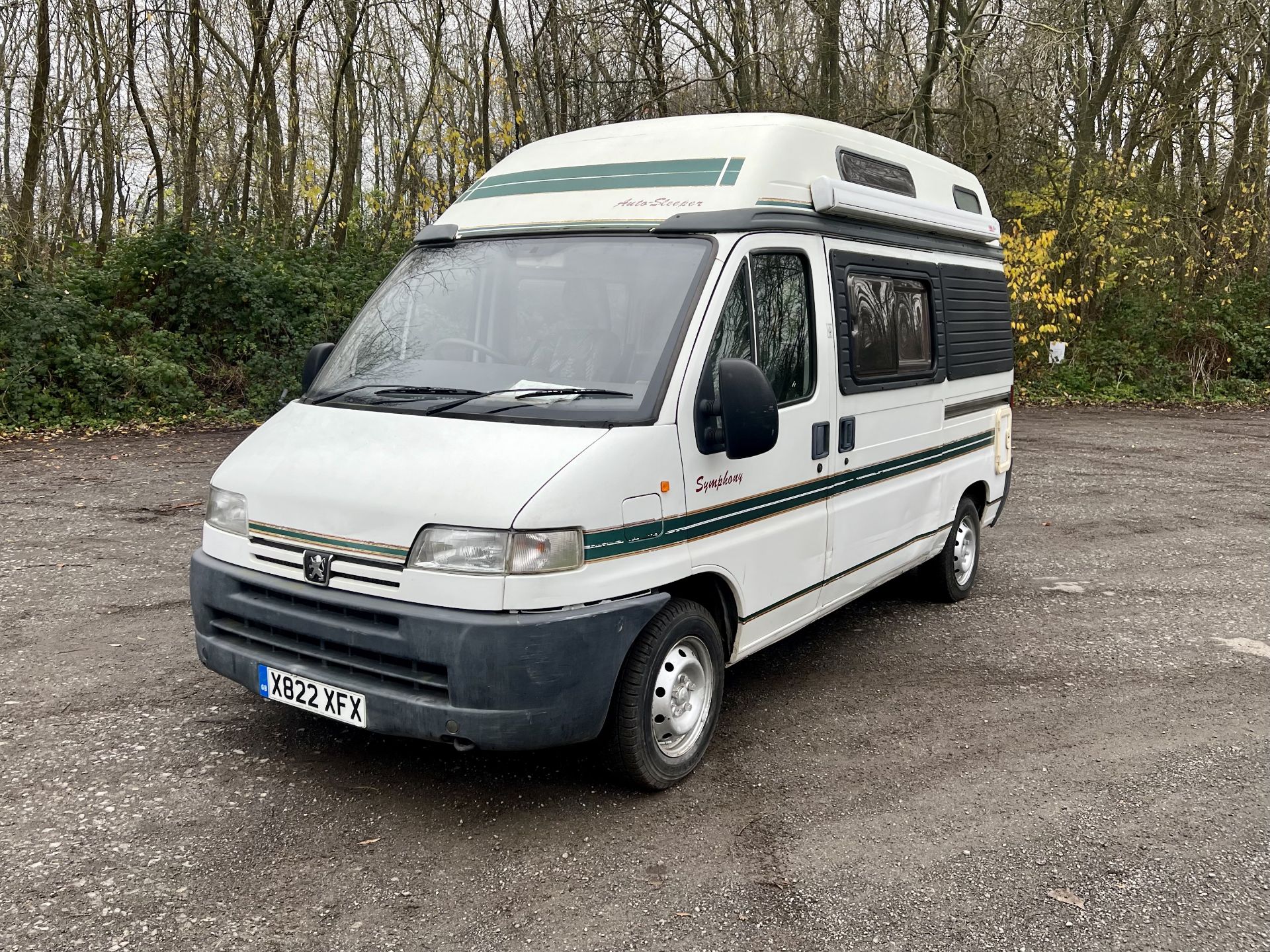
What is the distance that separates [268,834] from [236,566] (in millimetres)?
996

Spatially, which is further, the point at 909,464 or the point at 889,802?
the point at 909,464

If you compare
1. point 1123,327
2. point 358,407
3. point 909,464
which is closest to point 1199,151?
point 1123,327

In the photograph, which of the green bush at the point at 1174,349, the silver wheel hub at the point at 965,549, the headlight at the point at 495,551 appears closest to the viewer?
the headlight at the point at 495,551

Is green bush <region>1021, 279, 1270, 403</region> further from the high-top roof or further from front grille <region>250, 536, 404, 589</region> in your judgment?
front grille <region>250, 536, 404, 589</region>

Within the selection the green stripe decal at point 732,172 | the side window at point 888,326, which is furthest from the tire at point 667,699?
the green stripe decal at point 732,172

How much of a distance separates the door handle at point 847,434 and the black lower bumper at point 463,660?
152 cm

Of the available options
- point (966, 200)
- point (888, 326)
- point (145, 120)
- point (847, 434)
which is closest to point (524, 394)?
point (847, 434)

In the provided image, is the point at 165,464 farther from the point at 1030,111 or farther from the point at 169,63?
the point at 1030,111

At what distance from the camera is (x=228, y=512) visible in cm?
408

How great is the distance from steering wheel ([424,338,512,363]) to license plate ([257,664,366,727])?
140 cm

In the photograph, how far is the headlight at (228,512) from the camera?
401 cm

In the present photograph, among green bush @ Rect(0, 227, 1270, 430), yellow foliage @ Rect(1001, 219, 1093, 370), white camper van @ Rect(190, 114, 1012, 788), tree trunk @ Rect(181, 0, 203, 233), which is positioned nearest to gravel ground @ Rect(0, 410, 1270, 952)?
white camper van @ Rect(190, 114, 1012, 788)

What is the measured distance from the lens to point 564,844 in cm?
368

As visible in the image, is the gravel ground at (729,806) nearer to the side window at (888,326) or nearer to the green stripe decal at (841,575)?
the green stripe decal at (841,575)
